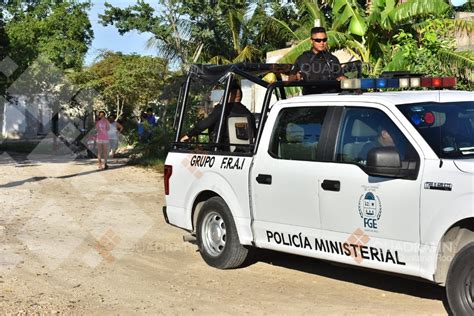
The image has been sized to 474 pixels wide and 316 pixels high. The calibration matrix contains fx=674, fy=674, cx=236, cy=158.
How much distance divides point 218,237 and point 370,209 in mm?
2336

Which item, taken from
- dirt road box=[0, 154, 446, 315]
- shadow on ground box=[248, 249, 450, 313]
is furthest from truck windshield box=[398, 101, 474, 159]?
dirt road box=[0, 154, 446, 315]

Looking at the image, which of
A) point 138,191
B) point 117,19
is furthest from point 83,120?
point 138,191

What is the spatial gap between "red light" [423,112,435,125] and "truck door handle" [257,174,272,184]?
1.63 m

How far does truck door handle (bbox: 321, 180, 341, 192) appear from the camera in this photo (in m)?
5.82

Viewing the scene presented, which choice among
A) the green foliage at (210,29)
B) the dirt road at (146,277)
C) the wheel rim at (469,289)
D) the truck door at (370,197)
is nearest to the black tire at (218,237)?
the dirt road at (146,277)

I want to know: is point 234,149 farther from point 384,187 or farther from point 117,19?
point 117,19

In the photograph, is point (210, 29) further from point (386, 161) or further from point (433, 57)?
point (386, 161)

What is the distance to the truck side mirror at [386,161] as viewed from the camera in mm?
5336

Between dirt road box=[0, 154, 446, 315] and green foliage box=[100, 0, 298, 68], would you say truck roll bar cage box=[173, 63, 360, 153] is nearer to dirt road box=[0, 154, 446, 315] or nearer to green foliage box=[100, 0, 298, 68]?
dirt road box=[0, 154, 446, 315]

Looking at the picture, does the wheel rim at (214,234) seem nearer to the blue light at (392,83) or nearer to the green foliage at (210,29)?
the blue light at (392,83)

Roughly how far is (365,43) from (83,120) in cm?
1792

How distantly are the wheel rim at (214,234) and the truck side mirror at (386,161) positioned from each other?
237cm

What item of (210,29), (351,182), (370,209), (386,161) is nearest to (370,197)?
(370,209)

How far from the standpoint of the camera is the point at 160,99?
86.8 feet
